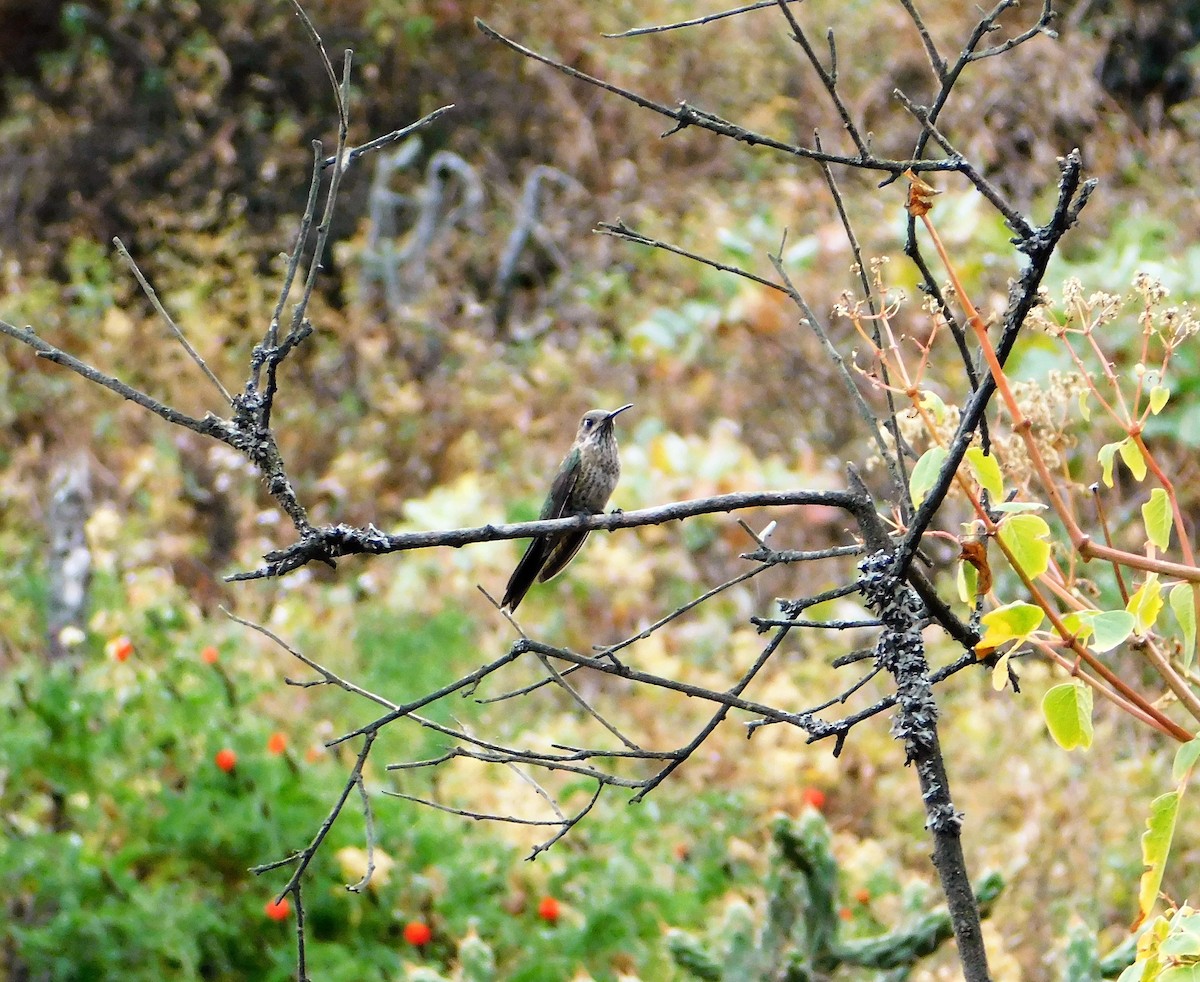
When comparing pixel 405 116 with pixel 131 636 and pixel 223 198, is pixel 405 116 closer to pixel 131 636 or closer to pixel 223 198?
pixel 223 198

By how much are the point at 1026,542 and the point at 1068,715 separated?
6.7 inches

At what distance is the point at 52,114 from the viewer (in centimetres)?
1068

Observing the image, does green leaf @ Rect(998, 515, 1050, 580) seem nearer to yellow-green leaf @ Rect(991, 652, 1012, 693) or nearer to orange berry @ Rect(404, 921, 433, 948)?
yellow-green leaf @ Rect(991, 652, 1012, 693)

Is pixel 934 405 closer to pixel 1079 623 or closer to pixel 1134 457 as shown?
pixel 1134 457

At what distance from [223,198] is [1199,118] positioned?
693cm

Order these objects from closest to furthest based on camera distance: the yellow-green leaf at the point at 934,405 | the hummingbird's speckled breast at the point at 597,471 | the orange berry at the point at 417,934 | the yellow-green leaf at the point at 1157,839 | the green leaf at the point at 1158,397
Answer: the yellow-green leaf at the point at 1157,839 < the green leaf at the point at 1158,397 < the yellow-green leaf at the point at 934,405 < the orange berry at the point at 417,934 < the hummingbird's speckled breast at the point at 597,471

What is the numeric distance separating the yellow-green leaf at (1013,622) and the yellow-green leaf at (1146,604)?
16cm

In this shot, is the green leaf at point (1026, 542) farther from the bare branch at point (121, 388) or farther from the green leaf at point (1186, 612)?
the bare branch at point (121, 388)

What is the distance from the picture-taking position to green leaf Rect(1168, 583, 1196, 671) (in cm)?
143

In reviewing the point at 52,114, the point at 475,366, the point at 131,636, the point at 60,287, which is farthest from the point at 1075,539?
the point at 52,114

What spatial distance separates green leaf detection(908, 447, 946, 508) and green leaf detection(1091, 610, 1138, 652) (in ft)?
0.67

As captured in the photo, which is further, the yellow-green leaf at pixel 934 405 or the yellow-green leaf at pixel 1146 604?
the yellow-green leaf at pixel 934 405

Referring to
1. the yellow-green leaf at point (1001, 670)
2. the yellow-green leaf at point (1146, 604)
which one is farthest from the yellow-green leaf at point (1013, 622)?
the yellow-green leaf at point (1146, 604)

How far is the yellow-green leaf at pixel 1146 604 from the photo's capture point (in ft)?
4.43
